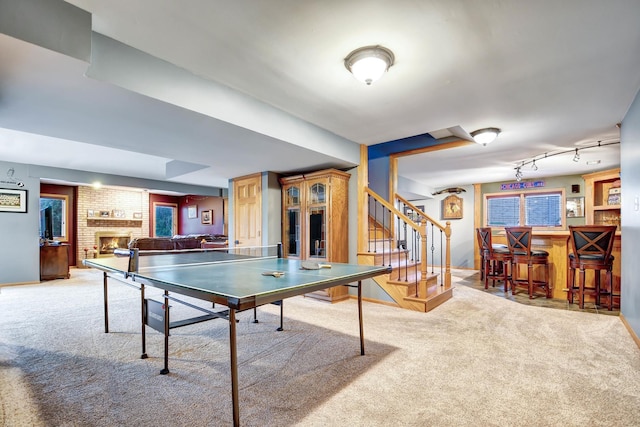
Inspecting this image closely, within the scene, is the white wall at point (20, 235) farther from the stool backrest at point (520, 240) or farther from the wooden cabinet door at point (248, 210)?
the stool backrest at point (520, 240)

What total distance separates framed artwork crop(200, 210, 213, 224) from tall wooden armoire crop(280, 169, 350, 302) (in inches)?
248

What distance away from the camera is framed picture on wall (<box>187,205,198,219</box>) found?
10969 millimetres

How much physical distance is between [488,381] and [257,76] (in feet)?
9.69

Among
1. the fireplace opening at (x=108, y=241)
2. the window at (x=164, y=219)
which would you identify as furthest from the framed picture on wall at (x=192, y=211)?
the fireplace opening at (x=108, y=241)

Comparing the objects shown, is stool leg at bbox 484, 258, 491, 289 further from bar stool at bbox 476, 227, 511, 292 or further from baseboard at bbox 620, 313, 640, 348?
baseboard at bbox 620, 313, 640, 348

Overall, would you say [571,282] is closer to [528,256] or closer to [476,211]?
[528,256]

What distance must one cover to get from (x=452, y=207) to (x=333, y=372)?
7.68 m

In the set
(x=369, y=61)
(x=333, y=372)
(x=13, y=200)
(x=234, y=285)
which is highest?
(x=369, y=61)

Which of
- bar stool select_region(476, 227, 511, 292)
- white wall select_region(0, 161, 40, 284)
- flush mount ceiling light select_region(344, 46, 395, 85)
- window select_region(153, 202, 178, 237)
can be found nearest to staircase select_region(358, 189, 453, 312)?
bar stool select_region(476, 227, 511, 292)

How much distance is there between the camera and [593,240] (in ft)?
13.3

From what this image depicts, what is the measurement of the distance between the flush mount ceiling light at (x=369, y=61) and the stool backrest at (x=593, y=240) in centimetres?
369

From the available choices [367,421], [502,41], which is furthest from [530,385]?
[502,41]

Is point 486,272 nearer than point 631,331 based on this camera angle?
No

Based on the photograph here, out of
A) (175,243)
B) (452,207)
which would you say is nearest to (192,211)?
(175,243)
